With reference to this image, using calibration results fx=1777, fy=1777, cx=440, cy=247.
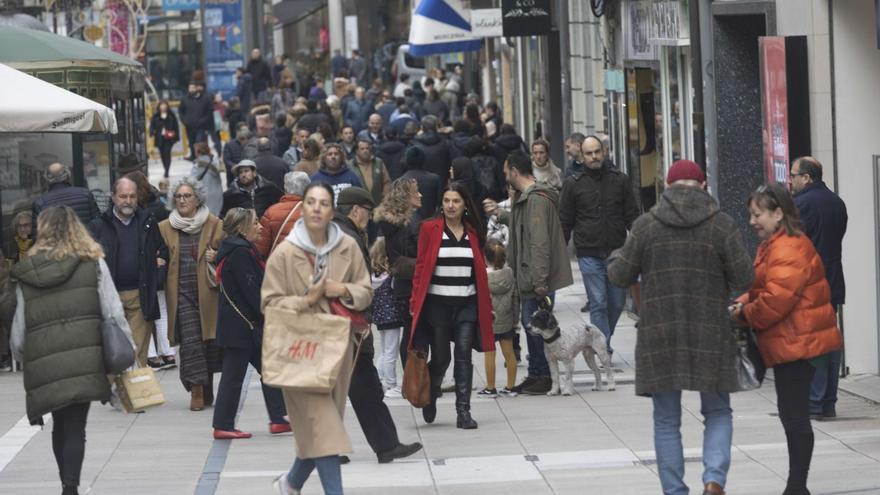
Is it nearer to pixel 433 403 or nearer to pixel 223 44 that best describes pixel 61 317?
pixel 433 403

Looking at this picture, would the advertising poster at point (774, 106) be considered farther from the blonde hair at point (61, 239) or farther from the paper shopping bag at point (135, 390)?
the blonde hair at point (61, 239)

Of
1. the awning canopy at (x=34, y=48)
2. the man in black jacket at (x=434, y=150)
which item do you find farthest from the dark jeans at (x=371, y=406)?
the man in black jacket at (x=434, y=150)

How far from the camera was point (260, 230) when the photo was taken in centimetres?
1234

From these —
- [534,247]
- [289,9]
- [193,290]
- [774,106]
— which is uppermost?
[289,9]

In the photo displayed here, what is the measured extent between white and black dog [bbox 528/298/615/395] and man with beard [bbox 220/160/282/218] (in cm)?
413

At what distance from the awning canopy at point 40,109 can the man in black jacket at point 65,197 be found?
0.78 metres

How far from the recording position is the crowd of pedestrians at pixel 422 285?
27.1 feet

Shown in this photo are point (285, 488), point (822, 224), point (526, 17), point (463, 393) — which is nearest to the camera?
point (285, 488)

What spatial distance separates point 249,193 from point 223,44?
91.0 feet

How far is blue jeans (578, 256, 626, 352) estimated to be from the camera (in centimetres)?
1360

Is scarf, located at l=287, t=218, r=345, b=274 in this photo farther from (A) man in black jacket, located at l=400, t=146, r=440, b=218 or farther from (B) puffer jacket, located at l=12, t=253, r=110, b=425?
(A) man in black jacket, located at l=400, t=146, r=440, b=218

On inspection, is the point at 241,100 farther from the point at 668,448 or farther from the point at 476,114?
the point at 668,448

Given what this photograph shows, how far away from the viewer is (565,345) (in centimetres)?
1271

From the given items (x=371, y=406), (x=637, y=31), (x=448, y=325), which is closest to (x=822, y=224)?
(x=448, y=325)
